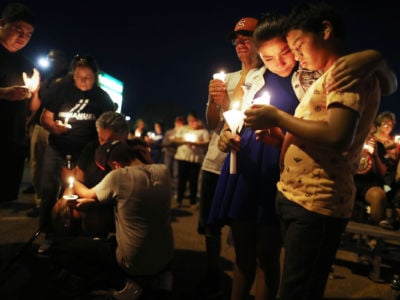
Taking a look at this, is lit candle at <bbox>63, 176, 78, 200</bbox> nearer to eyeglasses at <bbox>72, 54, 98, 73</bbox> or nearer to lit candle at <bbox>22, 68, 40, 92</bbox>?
lit candle at <bbox>22, 68, 40, 92</bbox>

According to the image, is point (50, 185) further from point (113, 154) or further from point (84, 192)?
point (113, 154)

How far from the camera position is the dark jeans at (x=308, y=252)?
144cm

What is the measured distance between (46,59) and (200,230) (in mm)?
3814

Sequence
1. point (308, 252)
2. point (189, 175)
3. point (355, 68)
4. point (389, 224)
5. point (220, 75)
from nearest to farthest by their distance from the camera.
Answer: point (355, 68)
point (308, 252)
point (220, 75)
point (389, 224)
point (189, 175)

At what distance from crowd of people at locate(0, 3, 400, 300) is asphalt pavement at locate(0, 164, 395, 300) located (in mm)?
215

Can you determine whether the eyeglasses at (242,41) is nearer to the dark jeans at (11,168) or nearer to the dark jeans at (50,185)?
the dark jeans at (11,168)

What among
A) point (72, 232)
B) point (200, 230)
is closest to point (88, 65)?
point (72, 232)

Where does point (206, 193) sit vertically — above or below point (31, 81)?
below

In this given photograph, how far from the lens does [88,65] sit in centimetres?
366

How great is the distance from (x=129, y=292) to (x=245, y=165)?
138 cm

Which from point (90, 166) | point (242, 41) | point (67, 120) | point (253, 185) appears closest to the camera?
point (253, 185)

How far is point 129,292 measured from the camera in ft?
8.45

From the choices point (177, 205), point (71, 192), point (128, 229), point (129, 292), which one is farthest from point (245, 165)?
point (177, 205)

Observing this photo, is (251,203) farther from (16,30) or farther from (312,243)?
(16,30)
